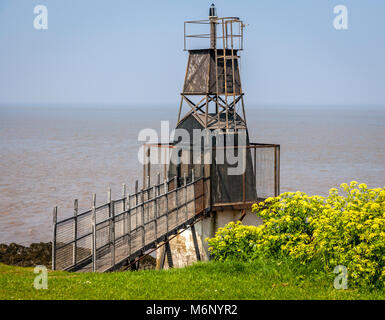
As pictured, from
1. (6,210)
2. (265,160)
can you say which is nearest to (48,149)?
(6,210)

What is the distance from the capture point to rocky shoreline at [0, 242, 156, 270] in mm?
32344

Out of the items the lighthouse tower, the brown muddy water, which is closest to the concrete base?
the lighthouse tower

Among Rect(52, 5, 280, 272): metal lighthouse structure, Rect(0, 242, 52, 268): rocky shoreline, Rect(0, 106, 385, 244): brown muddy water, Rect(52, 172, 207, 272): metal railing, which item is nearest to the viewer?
Rect(52, 172, 207, 272): metal railing

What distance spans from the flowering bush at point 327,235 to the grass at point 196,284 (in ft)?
1.64

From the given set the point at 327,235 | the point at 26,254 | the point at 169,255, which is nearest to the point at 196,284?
the point at 327,235

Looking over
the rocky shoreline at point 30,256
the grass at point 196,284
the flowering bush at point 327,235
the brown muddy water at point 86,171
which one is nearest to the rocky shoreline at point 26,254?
the rocky shoreline at point 30,256

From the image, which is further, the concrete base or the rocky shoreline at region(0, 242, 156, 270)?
the rocky shoreline at region(0, 242, 156, 270)

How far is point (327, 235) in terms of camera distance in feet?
56.2

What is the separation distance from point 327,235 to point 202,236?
11554 millimetres

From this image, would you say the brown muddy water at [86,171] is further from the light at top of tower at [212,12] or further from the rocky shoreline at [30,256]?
the light at top of tower at [212,12]

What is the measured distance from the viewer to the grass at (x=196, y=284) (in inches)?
613

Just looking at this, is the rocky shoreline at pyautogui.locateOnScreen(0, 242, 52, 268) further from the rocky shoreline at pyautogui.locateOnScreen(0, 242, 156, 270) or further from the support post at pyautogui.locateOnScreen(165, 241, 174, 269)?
the support post at pyautogui.locateOnScreen(165, 241, 174, 269)

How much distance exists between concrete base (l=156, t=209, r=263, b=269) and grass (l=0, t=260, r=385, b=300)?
886 centimetres

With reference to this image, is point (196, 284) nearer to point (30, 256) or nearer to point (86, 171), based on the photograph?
point (30, 256)
